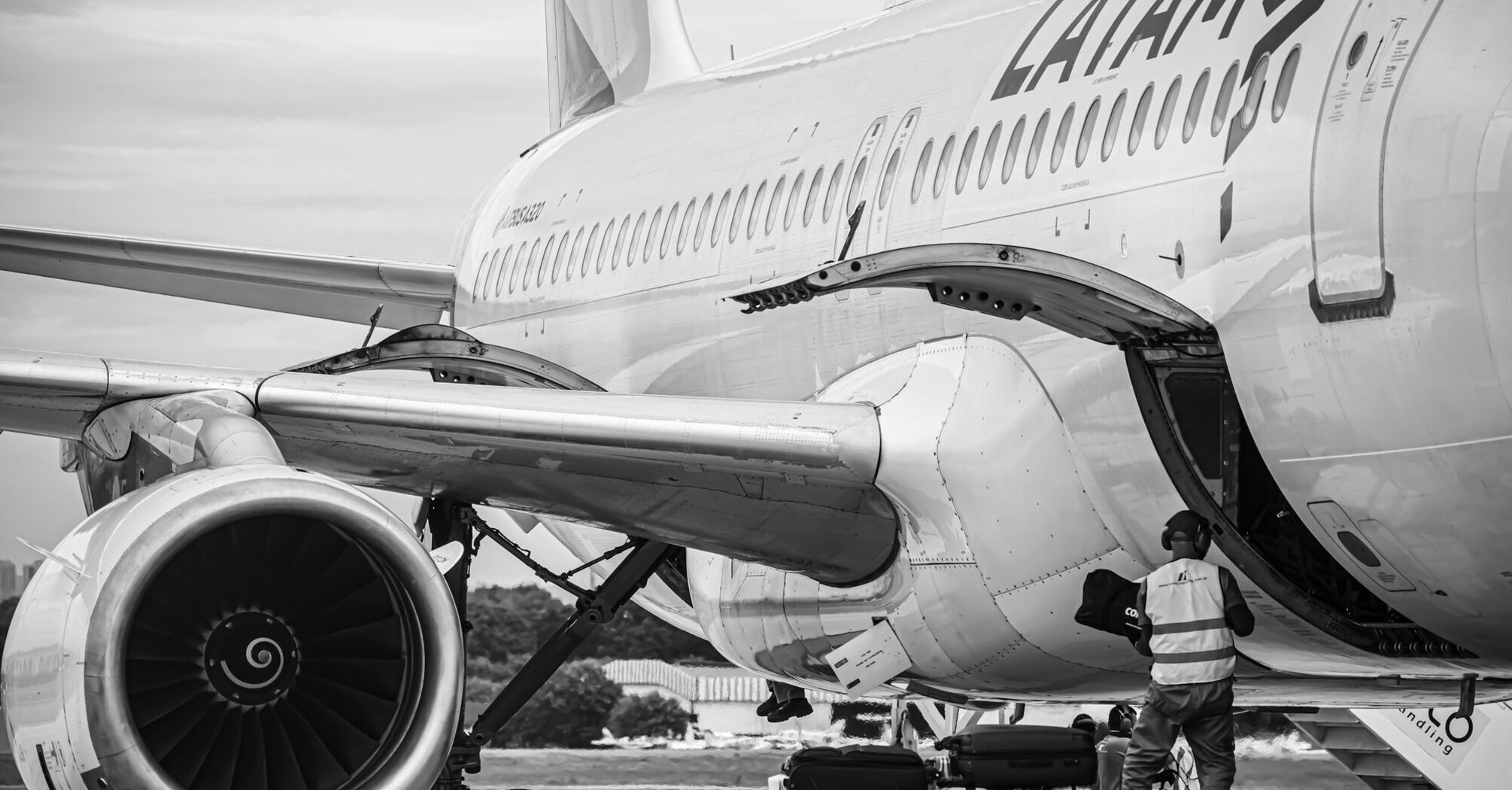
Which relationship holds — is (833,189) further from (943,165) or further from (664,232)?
(664,232)

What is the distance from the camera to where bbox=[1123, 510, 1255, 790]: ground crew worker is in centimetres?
582

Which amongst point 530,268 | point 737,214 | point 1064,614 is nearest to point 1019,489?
point 1064,614

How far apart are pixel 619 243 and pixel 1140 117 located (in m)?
4.17

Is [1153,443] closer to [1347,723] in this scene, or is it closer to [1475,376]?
[1475,376]

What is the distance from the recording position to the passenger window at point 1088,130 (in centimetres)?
641

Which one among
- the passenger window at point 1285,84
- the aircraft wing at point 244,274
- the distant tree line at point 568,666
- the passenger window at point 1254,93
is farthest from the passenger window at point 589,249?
the distant tree line at point 568,666

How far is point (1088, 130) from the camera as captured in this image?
6445mm

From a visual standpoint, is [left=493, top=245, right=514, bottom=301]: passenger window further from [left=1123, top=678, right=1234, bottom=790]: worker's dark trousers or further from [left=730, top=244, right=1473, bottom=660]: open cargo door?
[left=1123, top=678, right=1234, bottom=790]: worker's dark trousers

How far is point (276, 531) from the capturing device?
20.8ft

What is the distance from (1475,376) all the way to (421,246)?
2745 centimetres

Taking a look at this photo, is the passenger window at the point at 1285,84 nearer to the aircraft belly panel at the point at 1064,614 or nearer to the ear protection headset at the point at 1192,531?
the ear protection headset at the point at 1192,531

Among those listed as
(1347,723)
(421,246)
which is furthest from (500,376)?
(421,246)

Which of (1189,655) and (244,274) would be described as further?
(244,274)

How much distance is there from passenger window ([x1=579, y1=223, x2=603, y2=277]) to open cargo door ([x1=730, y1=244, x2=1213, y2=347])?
4052 millimetres
